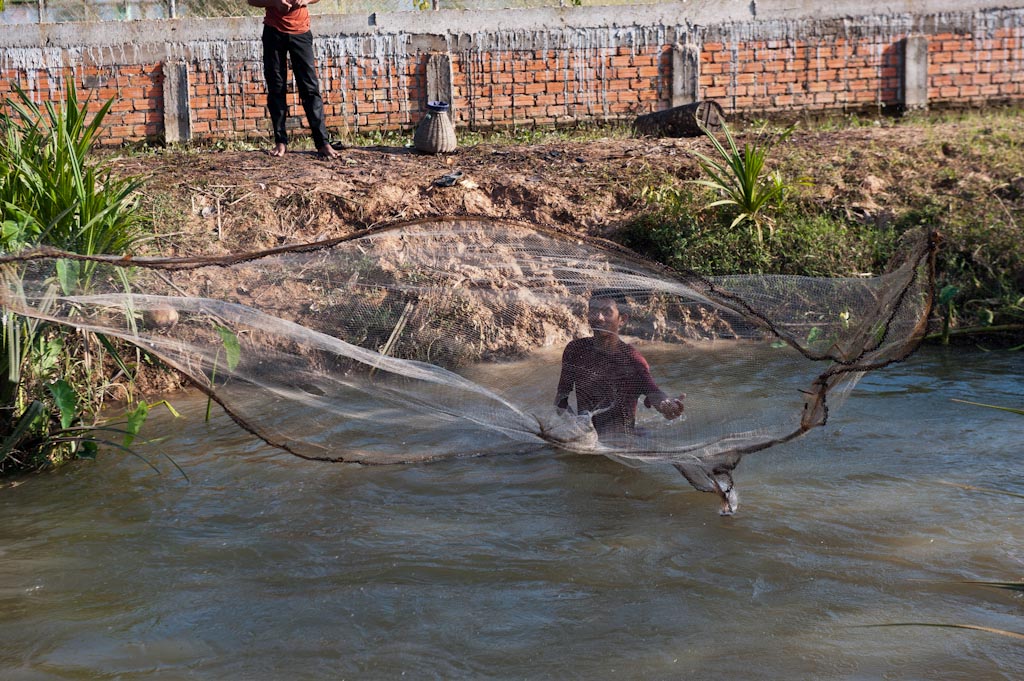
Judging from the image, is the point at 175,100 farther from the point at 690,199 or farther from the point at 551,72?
the point at 690,199

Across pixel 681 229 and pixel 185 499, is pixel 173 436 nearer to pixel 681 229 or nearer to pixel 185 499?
pixel 185 499

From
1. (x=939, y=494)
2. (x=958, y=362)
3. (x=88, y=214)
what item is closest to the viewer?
(x=939, y=494)

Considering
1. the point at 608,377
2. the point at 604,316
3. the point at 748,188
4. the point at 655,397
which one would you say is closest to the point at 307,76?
the point at 748,188

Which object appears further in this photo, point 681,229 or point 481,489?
point 681,229

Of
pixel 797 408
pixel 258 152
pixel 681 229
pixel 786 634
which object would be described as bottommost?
pixel 786 634

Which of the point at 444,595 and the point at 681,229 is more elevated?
the point at 681,229

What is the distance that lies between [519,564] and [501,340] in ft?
3.87

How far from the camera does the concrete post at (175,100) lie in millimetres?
9438

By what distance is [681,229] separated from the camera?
7.24m

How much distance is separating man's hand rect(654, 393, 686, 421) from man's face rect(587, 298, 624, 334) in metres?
0.38

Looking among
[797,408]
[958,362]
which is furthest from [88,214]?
[958,362]

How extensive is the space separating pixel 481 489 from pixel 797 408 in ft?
5.07

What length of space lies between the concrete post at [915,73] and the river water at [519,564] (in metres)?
5.89

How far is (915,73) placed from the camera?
999 cm
